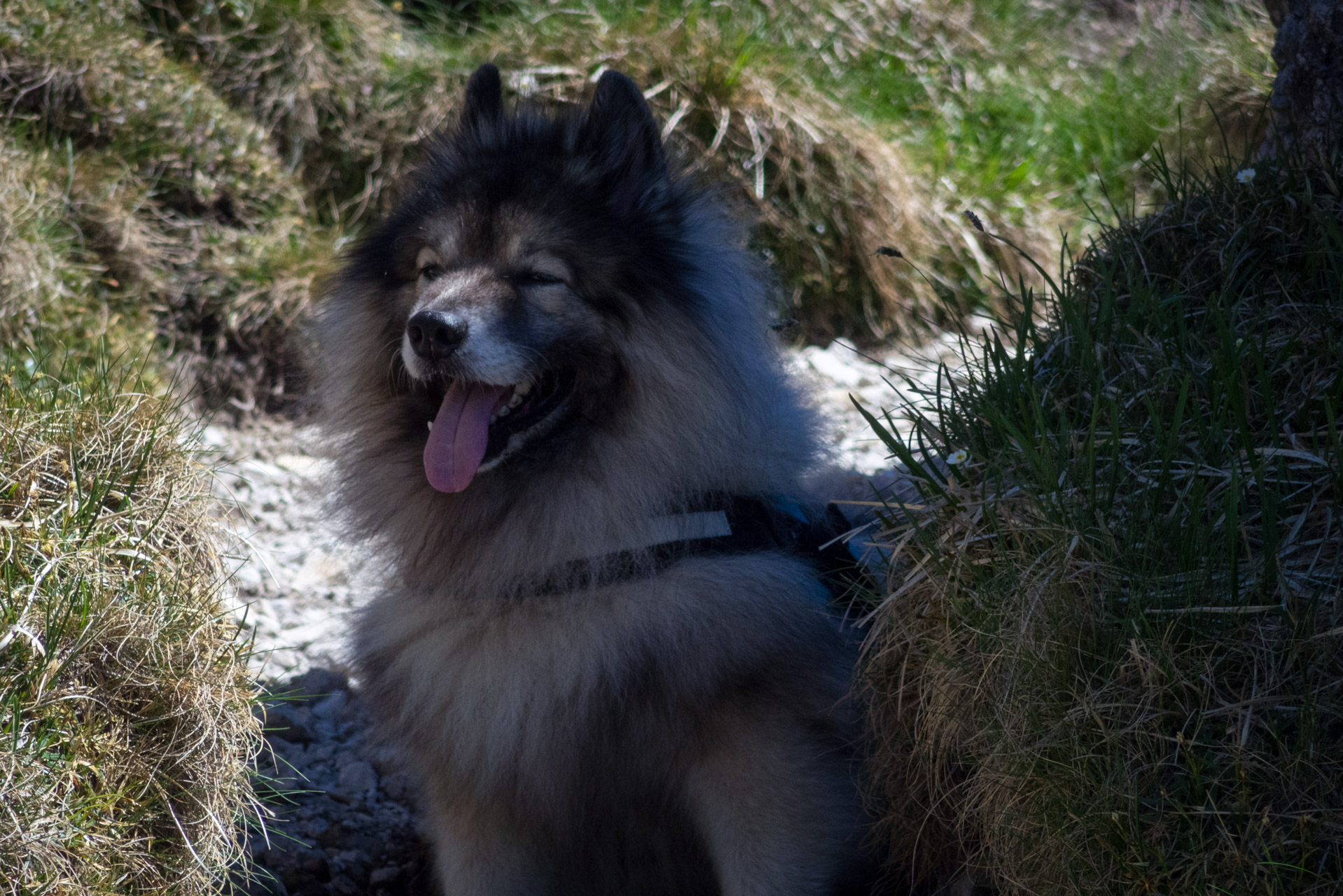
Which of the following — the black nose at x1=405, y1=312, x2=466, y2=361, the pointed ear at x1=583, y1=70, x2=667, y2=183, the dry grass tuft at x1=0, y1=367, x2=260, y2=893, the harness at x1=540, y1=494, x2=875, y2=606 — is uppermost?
the pointed ear at x1=583, y1=70, x2=667, y2=183

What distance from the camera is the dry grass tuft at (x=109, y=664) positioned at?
7.18ft

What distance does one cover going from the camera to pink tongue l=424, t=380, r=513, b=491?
2514mm

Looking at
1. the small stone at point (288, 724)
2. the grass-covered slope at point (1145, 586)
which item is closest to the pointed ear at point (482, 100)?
the grass-covered slope at point (1145, 586)

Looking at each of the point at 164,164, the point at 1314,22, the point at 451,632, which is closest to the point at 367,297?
the point at 451,632

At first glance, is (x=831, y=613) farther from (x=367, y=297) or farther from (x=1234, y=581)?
(x=367, y=297)

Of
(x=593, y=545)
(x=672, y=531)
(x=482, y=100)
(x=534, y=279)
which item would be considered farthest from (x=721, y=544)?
(x=482, y=100)

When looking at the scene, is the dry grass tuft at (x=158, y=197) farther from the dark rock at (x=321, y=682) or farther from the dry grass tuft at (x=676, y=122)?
the dark rock at (x=321, y=682)

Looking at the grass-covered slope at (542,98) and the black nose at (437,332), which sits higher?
the black nose at (437,332)

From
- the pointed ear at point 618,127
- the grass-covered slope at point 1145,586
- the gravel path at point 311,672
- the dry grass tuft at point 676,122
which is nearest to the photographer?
the grass-covered slope at point 1145,586

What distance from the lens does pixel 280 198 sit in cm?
576

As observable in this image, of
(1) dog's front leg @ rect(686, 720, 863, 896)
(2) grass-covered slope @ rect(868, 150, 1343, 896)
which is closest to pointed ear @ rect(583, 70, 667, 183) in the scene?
(2) grass-covered slope @ rect(868, 150, 1343, 896)

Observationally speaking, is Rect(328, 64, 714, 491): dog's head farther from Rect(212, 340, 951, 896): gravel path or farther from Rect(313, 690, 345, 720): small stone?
Rect(313, 690, 345, 720): small stone

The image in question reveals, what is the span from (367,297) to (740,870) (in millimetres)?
1732

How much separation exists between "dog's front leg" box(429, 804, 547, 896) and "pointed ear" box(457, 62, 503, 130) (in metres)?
1.77
